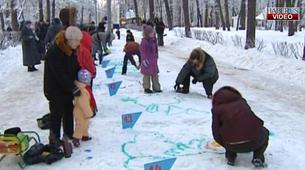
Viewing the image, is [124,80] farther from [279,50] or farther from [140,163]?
[279,50]

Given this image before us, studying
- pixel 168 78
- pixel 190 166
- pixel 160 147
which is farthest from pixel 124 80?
pixel 190 166

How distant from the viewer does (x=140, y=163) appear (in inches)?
235

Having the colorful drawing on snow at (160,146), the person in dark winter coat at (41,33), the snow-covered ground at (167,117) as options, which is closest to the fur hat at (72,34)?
the snow-covered ground at (167,117)

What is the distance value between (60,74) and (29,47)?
33.8 feet

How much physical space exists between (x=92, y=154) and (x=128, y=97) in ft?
13.5

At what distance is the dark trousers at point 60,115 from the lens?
6.36m

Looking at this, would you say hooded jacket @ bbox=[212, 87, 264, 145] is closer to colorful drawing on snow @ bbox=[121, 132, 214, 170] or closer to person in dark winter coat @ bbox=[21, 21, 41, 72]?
colorful drawing on snow @ bbox=[121, 132, 214, 170]

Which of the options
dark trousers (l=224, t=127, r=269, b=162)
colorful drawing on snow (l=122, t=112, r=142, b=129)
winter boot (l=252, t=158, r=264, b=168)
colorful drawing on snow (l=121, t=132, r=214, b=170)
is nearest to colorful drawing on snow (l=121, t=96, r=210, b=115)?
colorful drawing on snow (l=122, t=112, r=142, b=129)

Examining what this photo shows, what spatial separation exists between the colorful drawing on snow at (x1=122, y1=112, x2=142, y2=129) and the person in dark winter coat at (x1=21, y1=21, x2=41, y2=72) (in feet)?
29.8

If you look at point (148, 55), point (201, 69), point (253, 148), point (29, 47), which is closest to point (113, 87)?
point (148, 55)

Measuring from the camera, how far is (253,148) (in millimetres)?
5691

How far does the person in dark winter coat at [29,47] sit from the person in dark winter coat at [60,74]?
962 centimetres

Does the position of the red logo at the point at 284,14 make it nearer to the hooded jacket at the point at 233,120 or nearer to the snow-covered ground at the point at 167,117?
the snow-covered ground at the point at 167,117

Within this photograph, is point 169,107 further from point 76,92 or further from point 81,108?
point 76,92
